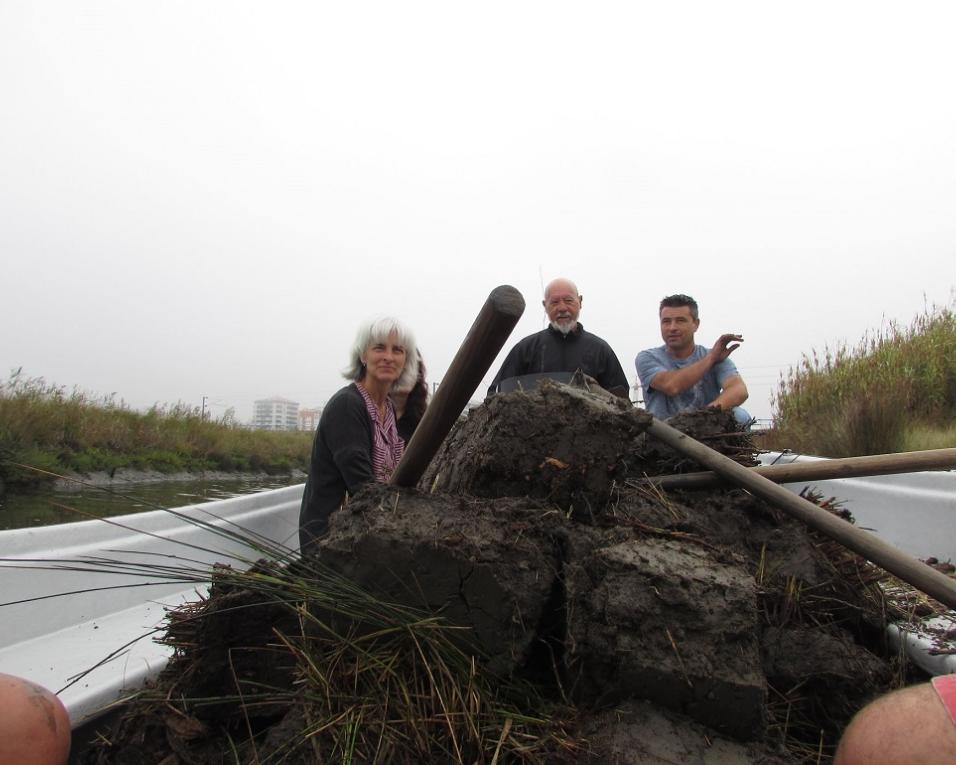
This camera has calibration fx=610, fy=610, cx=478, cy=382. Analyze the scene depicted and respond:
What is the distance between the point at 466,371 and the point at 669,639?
731 millimetres

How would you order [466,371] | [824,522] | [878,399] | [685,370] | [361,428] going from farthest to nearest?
[878,399] < [685,370] < [361,428] < [824,522] < [466,371]

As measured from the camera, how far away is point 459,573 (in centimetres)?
138

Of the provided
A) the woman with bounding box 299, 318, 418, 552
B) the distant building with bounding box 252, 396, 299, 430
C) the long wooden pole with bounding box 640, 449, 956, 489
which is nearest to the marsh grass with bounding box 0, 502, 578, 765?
the woman with bounding box 299, 318, 418, 552

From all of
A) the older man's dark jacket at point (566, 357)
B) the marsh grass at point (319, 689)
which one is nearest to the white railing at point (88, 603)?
the marsh grass at point (319, 689)

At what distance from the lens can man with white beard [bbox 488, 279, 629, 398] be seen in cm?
407

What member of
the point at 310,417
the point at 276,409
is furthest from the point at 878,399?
the point at 276,409

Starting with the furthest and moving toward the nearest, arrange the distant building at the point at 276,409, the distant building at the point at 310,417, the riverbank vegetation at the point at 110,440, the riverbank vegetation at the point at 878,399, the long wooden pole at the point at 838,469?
the distant building at the point at 276,409
the distant building at the point at 310,417
the riverbank vegetation at the point at 110,440
the riverbank vegetation at the point at 878,399
the long wooden pole at the point at 838,469

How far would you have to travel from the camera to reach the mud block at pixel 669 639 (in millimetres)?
1291

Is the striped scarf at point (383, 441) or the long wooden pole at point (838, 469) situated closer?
the long wooden pole at point (838, 469)

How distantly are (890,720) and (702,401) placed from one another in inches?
103

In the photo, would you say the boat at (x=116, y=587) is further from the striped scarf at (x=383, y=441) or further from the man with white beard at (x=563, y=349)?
the man with white beard at (x=563, y=349)

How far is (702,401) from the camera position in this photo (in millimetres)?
3717

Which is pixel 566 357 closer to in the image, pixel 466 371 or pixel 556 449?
pixel 556 449

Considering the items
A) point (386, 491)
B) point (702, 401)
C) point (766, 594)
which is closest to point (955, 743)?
point (766, 594)
